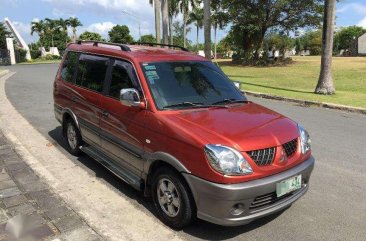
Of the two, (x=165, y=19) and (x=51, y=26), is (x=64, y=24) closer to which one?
(x=51, y=26)

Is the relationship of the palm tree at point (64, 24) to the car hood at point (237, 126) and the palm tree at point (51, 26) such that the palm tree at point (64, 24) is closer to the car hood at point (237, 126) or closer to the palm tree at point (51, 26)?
the palm tree at point (51, 26)

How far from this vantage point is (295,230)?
4.07 meters

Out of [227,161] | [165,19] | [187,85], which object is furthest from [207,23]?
[227,161]

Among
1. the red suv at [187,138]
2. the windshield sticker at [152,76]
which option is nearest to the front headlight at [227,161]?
the red suv at [187,138]

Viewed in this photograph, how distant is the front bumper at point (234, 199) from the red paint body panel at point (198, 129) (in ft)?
0.21

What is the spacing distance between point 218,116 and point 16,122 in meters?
6.36

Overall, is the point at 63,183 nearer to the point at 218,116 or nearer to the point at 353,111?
the point at 218,116

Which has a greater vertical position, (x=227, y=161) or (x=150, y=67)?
(x=150, y=67)

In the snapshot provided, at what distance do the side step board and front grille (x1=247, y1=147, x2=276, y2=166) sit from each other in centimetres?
147

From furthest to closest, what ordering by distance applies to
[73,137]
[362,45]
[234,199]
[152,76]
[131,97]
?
1. [362,45]
2. [73,137]
3. [152,76]
4. [131,97]
5. [234,199]

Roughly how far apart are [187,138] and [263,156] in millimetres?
734

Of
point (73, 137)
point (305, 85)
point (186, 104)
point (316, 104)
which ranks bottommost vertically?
point (305, 85)

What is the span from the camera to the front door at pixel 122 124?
4.50 m

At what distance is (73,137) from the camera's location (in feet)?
21.5
